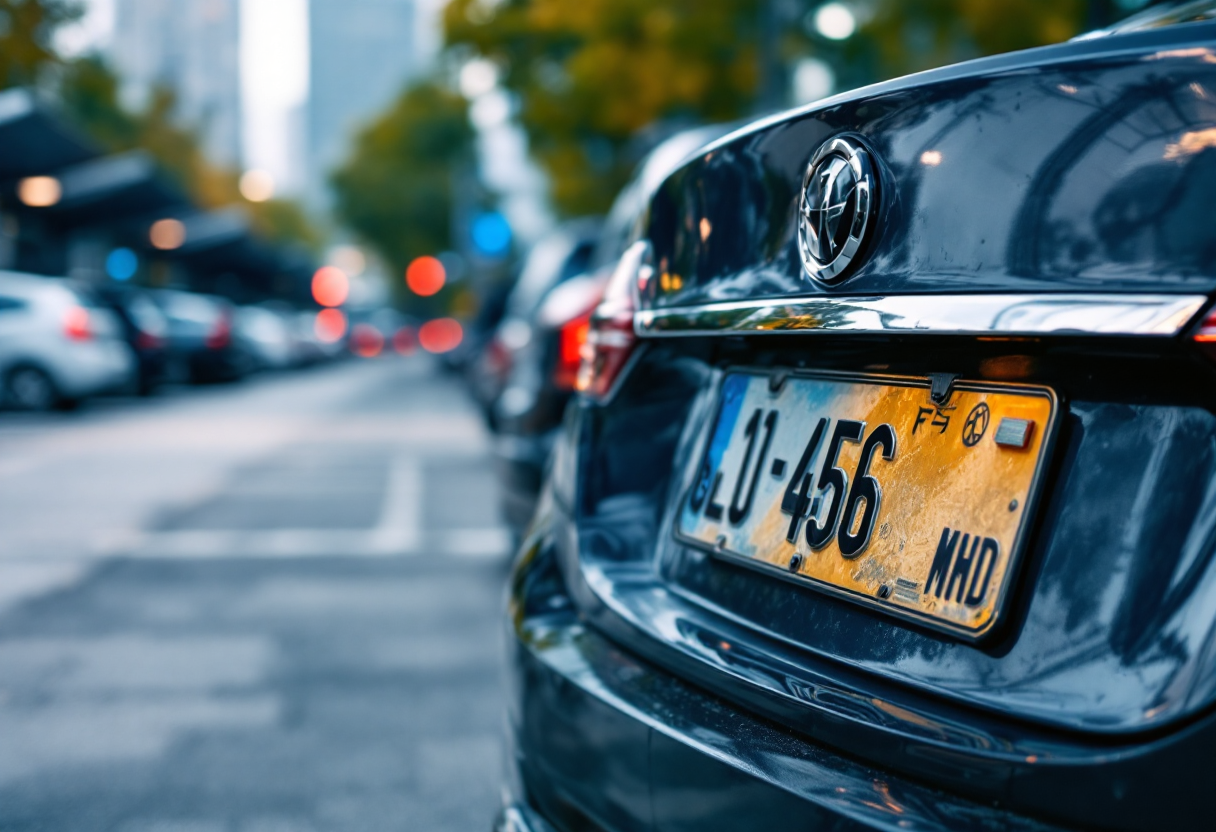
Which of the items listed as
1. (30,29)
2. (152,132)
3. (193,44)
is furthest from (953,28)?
(193,44)

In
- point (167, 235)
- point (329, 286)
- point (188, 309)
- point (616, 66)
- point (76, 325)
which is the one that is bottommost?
point (329, 286)

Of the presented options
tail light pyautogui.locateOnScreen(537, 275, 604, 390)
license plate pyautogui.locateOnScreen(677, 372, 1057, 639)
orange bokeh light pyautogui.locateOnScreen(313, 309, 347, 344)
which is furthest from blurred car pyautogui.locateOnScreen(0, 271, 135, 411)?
Result: orange bokeh light pyautogui.locateOnScreen(313, 309, 347, 344)

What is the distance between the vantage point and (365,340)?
63.5m

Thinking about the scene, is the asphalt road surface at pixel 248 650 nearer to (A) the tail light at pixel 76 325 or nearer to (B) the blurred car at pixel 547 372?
(B) the blurred car at pixel 547 372

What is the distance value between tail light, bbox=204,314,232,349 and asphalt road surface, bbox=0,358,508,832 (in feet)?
54.8

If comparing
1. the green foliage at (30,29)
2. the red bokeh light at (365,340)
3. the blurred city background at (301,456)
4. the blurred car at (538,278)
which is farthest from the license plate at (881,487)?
the red bokeh light at (365,340)

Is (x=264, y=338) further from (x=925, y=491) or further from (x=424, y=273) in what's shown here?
(x=424, y=273)

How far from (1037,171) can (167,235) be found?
48.6m

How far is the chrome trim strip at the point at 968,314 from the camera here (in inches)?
50.2

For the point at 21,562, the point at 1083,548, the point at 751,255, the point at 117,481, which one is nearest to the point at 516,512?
the point at 21,562

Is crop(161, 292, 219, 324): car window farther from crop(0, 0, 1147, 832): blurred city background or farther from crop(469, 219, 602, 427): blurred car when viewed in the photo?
crop(469, 219, 602, 427): blurred car

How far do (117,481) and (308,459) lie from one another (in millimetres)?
2086

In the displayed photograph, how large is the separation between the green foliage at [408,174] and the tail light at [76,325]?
53163mm

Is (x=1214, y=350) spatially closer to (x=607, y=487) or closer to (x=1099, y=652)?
(x=1099, y=652)
